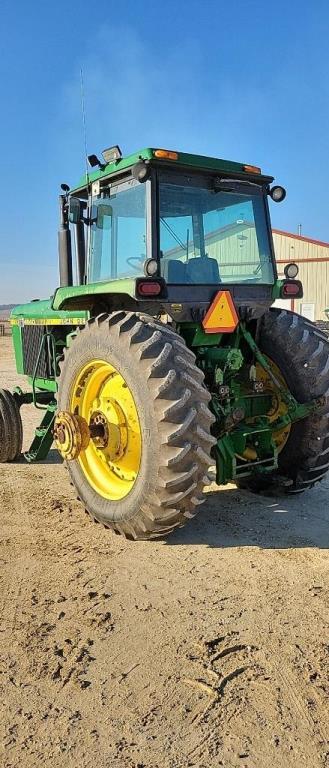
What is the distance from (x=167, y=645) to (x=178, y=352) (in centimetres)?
167

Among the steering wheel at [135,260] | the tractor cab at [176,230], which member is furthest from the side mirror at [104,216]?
the steering wheel at [135,260]

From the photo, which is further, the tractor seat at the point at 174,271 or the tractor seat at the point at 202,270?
the tractor seat at the point at 202,270

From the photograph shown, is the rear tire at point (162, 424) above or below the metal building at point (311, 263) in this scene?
below

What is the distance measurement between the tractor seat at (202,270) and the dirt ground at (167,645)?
5.76ft

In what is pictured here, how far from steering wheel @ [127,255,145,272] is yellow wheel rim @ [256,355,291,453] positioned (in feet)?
4.21

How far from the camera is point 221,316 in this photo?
4.34 metres

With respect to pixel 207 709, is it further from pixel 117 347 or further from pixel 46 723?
pixel 117 347

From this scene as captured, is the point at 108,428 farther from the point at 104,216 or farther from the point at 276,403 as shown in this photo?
the point at 104,216

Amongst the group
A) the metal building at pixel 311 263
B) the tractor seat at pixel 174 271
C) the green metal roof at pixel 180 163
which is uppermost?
the metal building at pixel 311 263

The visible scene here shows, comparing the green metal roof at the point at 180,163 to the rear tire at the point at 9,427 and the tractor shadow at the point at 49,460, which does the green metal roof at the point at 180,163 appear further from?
the tractor shadow at the point at 49,460

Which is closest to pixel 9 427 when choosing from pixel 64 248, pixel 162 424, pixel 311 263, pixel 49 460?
pixel 49 460

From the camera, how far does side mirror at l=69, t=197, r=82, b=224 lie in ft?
15.8

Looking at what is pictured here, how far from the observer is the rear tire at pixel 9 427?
20.3 ft

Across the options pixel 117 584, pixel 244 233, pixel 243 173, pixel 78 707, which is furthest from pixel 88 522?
pixel 243 173
